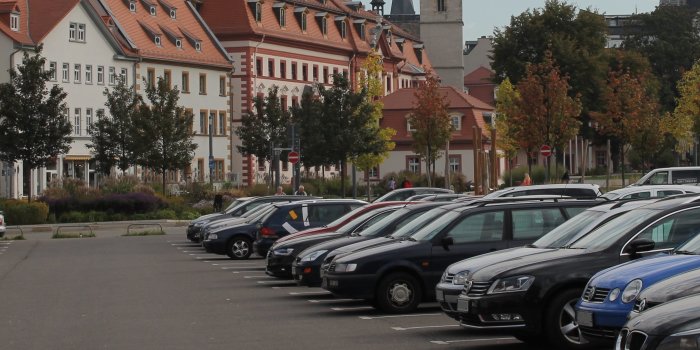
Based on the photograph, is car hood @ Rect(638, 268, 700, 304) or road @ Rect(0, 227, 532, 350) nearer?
car hood @ Rect(638, 268, 700, 304)

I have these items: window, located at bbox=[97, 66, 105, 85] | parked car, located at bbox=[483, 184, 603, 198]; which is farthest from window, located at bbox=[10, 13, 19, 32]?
parked car, located at bbox=[483, 184, 603, 198]

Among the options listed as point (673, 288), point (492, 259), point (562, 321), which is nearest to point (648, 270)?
point (673, 288)

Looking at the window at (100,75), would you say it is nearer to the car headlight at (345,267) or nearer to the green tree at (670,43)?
the green tree at (670,43)

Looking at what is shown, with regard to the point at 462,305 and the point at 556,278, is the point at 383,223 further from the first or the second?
the point at 556,278

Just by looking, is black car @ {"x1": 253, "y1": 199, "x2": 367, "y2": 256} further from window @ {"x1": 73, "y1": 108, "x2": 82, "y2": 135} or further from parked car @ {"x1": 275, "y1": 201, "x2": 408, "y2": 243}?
window @ {"x1": 73, "y1": 108, "x2": 82, "y2": 135}

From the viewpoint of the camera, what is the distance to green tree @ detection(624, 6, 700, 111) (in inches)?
5032

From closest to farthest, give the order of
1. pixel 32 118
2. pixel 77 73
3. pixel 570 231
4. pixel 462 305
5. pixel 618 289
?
pixel 618 289, pixel 462 305, pixel 570 231, pixel 32 118, pixel 77 73

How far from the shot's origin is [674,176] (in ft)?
135

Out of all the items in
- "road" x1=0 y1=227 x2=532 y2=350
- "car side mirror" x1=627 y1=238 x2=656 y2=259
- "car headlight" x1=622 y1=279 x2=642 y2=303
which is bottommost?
"road" x1=0 y1=227 x2=532 y2=350

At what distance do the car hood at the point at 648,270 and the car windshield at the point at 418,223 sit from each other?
24.0 feet

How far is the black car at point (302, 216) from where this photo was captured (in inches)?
1220

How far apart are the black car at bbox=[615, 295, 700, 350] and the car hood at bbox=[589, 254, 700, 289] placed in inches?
83.5

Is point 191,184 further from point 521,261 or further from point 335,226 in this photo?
point 521,261

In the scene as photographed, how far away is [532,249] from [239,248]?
20633mm
